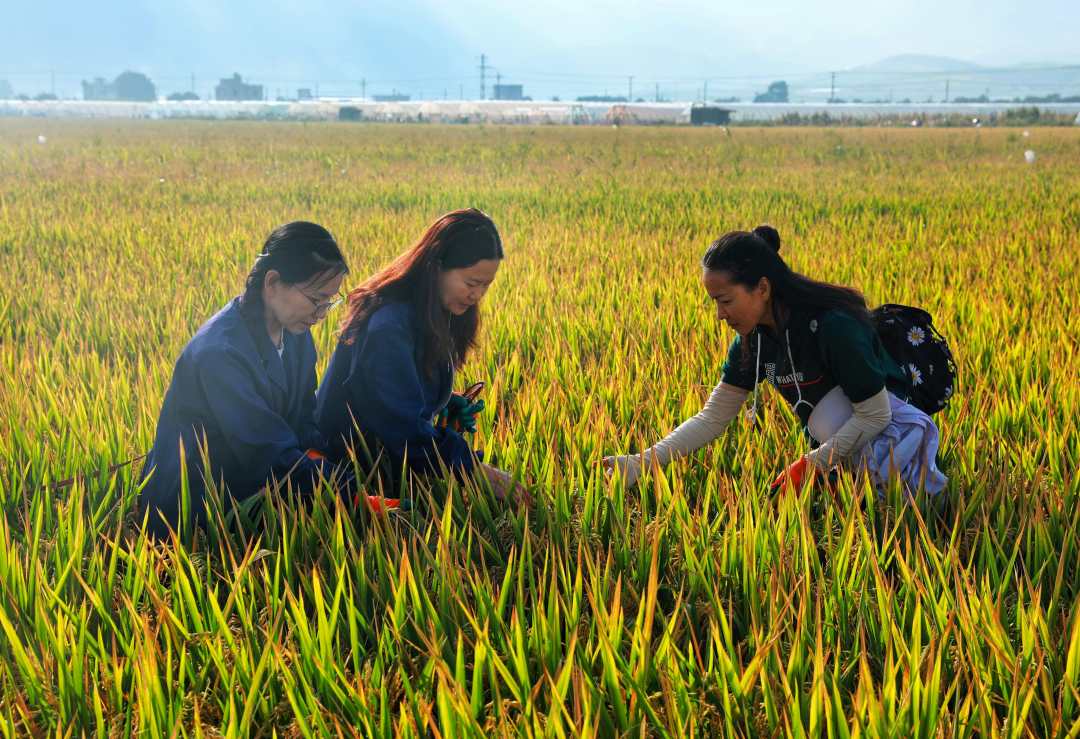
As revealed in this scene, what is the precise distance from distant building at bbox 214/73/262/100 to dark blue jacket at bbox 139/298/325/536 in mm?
118809

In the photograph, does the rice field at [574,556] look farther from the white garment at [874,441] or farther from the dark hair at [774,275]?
the dark hair at [774,275]

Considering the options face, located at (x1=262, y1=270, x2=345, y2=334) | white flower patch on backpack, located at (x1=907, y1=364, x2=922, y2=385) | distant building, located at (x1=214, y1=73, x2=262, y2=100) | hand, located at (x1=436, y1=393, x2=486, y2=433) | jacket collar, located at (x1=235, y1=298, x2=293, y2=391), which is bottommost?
hand, located at (x1=436, y1=393, x2=486, y2=433)

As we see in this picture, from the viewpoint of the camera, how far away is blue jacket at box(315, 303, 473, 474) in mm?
2275

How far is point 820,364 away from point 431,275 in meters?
0.92

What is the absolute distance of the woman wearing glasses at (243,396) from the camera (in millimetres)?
2133

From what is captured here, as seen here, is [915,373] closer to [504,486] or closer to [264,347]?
[504,486]

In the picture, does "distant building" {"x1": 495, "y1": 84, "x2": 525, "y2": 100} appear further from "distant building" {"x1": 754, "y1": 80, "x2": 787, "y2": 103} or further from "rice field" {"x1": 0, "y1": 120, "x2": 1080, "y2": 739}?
"rice field" {"x1": 0, "y1": 120, "x2": 1080, "y2": 739}

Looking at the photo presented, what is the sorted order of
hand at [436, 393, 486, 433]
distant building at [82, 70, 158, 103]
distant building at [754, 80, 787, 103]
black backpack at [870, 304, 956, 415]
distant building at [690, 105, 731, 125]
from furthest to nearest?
1. distant building at [754, 80, 787, 103]
2. distant building at [82, 70, 158, 103]
3. distant building at [690, 105, 731, 125]
4. hand at [436, 393, 486, 433]
5. black backpack at [870, 304, 956, 415]

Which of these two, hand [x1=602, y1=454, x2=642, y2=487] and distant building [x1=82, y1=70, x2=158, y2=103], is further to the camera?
distant building [x1=82, y1=70, x2=158, y2=103]

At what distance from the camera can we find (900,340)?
7.90ft

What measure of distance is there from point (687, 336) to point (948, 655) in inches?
97.0

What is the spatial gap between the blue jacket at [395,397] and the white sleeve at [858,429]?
80cm

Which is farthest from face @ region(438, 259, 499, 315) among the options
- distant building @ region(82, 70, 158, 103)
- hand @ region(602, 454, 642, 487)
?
distant building @ region(82, 70, 158, 103)

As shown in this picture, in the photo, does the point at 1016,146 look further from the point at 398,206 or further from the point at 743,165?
the point at 398,206
